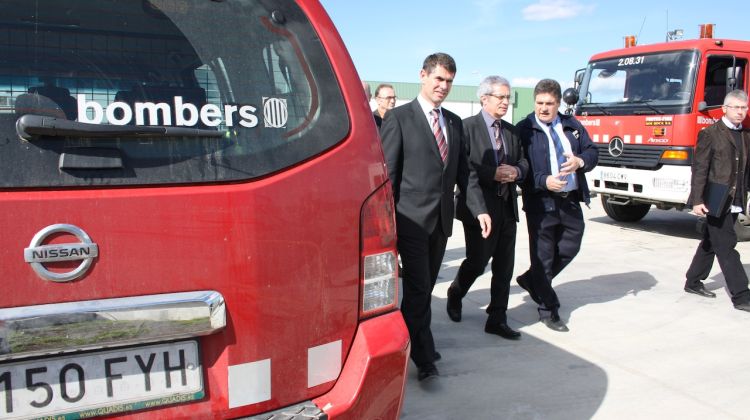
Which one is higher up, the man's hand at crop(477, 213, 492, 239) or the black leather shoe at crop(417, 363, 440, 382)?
the man's hand at crop(477, 213, 492, 239)

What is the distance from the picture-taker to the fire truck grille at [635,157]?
7980 millimetres

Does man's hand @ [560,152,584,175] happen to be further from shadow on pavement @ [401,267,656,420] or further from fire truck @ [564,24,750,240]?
fire truck @ [564,24,750,240]

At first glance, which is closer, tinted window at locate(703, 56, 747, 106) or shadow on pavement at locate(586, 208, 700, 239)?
tinted window at locate(703, 56, 747, 106)

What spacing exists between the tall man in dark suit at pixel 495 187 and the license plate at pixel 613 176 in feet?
15.2

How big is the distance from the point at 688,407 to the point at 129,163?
310cm

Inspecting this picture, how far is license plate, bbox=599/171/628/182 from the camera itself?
8359 millimetres

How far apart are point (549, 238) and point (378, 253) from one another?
116 inches

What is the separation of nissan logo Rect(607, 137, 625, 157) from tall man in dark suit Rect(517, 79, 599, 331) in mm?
4316

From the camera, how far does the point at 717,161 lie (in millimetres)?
4918

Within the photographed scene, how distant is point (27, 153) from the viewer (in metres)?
1.38

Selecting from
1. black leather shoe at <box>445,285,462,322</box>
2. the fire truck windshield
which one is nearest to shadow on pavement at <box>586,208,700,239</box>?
the fire truck windshield

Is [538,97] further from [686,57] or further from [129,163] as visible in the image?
[686,57]

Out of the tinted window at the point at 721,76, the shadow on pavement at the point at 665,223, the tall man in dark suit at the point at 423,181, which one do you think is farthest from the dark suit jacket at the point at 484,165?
the shadow on pavement at the point at 665,223

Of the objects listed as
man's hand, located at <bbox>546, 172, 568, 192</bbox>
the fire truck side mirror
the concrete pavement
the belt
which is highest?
the fire truck side mirror
